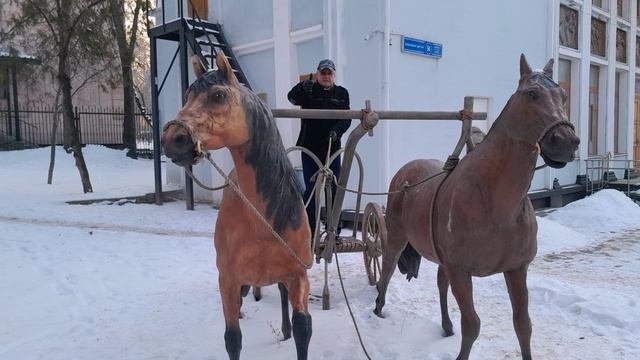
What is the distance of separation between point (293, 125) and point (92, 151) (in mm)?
15873

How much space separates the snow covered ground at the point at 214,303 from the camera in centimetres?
385

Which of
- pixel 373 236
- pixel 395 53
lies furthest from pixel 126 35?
pixel 373 236

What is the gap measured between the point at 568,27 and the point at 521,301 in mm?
12009

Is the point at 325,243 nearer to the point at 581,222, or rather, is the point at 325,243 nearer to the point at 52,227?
the point at 52,227

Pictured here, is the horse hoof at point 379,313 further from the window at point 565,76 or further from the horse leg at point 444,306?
the window at point 565,76

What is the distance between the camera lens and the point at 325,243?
173 inches

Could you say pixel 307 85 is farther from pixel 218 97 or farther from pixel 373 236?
pixel 218 97

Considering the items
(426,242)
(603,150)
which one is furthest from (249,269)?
(603,150)

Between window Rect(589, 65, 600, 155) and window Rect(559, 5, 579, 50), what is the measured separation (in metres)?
1.75

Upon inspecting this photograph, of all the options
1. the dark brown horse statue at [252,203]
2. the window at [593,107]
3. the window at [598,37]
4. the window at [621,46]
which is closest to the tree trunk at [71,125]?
the dark brown horse statue at [252,203]

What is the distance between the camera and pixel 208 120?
2307 mm

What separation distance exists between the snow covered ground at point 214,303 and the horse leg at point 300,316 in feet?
2.63

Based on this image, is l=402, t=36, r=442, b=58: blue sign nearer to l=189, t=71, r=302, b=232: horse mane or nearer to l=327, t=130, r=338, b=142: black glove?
l=327, t=130, r=338, b=142: black glove

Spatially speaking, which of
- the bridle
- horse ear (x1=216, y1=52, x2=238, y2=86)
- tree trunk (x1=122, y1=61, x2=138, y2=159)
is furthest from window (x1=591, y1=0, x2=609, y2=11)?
tree trunk (x1=122, y1=61, x2=138, y2=159)
